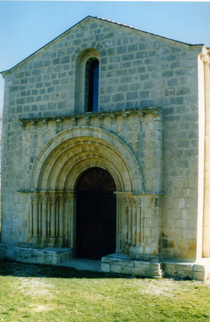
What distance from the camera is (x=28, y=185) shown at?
10.4 m

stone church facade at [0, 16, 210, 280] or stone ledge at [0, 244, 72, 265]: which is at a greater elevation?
stone church facade at [0, 16, 210, 280]

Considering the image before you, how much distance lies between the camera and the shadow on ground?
8.58 m

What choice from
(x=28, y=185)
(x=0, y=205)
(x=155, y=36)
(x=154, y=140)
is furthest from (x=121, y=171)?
(x=0, y=205)

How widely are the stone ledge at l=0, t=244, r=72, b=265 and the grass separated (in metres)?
0.78

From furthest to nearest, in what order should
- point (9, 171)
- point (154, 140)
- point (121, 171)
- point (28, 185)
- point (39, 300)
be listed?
1. point (9, 171)
2. point (28, 185)
3. point (121, 171)
4. point (154, 140)
5. point (39, 300)

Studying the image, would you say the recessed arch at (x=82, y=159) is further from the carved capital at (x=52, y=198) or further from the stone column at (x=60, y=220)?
the stone column at (x=60, y=220)

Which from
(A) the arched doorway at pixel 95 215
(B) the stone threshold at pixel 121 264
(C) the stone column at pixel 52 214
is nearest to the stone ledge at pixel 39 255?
(B) the stone threshold at pixel 121 264


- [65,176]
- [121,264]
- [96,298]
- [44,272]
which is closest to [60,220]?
[65,176]

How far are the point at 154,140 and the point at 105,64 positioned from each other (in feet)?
9.41

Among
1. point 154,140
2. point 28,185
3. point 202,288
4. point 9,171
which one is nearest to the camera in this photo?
point 202,288

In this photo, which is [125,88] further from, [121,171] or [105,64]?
[121,171]

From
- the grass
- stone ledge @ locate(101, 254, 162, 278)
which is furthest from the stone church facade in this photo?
the grass

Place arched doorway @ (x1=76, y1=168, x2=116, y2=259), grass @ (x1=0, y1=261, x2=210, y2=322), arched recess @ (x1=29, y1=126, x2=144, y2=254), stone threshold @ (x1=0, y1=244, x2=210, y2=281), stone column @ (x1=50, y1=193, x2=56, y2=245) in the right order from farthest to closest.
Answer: stone column @ (x1=50, y1=193, x2=56, y2=245) < arched doorway @ (x1=76, y1=168, x2=116, y2=259) < arched recess @ (x1=29, y1=126, x2=144, y2=254) < stone threshold @ (x1=0, y1=244, x2=210, y2=281) < grass @ (x1=0, y1=261, x2=210, y2=322)

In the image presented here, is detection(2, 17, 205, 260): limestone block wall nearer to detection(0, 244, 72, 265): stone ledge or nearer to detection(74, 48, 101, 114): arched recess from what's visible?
detection(74, 48, 101, 114): arched recess
